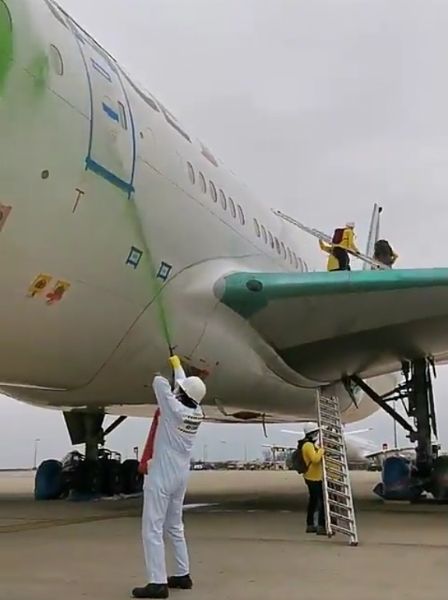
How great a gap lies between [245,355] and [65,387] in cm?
246

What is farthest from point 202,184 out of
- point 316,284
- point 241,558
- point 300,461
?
point 241,558

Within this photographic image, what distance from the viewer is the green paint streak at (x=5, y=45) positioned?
579 cm

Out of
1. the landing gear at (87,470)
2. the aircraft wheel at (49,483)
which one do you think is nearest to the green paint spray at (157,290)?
the landing gear at (87,470)

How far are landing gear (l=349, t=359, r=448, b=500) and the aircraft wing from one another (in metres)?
0.95

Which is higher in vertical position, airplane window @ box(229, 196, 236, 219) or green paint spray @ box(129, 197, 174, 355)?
airplane window @ box(229, 196, 236, 219)

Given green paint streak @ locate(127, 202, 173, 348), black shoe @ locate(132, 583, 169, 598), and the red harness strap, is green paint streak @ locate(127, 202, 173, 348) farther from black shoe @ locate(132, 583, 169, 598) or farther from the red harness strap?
black shoe @ locate(132, 583, 169, 598)

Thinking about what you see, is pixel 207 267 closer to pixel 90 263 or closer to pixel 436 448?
pixel 90 263

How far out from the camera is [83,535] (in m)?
7.31

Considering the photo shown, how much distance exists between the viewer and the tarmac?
14.7 feet

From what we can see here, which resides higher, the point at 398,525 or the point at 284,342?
the point at 284,342

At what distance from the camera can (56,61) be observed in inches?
257

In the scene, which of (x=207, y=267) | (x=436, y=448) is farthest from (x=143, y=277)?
(x=436, y=448)

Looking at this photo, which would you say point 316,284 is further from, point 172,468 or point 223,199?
point 172,468

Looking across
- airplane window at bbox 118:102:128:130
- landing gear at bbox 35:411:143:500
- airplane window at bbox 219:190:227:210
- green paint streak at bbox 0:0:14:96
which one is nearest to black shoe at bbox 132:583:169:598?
green paint streak at bbox 0:0:14:96
